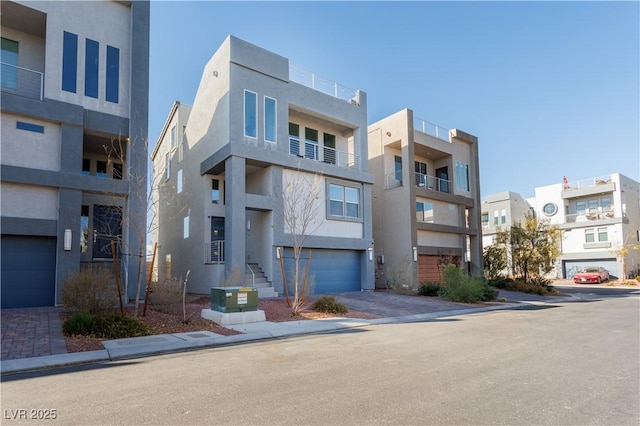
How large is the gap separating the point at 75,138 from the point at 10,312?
21.3ft

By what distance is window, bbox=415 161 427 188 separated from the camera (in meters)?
29.5

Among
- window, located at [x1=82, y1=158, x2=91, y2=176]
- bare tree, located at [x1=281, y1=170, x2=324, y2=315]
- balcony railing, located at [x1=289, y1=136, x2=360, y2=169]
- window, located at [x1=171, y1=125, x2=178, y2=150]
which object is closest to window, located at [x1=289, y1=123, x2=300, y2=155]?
balcony railing, located at [x1=289, y1=136, x2=360, y2=169]

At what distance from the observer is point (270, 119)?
20453 millimetres

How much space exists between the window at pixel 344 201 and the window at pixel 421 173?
295 inches

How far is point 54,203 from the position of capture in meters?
15.1

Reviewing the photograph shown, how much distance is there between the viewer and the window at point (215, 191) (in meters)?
21.4

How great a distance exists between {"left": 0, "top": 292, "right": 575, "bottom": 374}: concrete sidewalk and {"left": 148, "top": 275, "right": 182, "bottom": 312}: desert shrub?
3227 mm

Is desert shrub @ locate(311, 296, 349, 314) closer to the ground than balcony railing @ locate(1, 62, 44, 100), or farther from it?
closer to the ground

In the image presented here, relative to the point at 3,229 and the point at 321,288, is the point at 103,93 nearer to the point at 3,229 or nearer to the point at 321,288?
the point at 3,229

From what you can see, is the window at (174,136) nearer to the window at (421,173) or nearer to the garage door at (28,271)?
the garage door at (28,271)

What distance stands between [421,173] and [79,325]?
80.9 ft

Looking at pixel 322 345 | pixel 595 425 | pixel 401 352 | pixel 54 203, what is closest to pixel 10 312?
pixel 54 203

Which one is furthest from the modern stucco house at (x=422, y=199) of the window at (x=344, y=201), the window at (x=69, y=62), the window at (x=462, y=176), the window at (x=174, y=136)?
the window at (x=69, y=62)

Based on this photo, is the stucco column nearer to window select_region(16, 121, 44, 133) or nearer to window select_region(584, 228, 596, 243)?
window select_region(16, 121, 44, 133)
